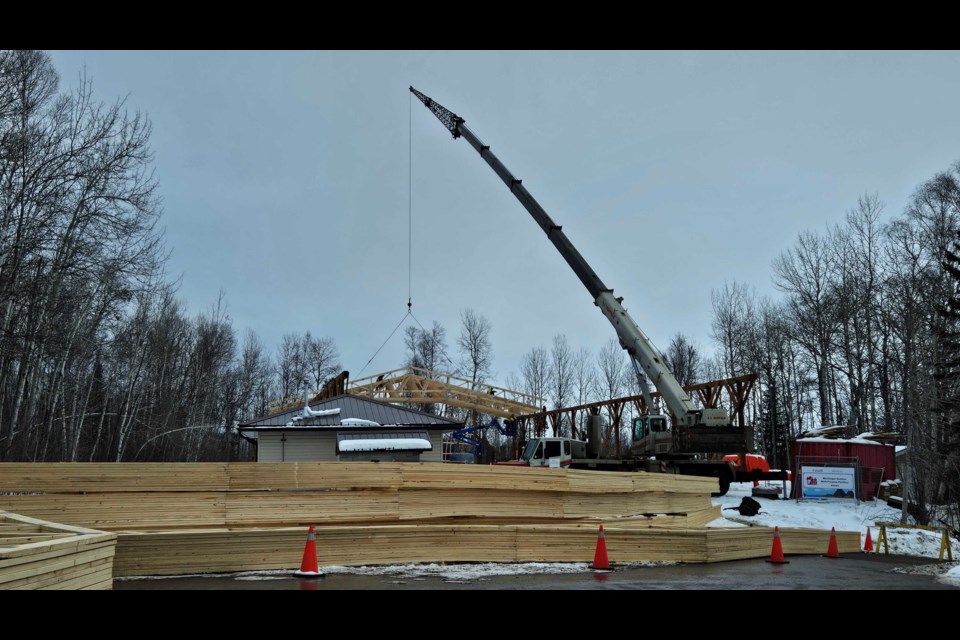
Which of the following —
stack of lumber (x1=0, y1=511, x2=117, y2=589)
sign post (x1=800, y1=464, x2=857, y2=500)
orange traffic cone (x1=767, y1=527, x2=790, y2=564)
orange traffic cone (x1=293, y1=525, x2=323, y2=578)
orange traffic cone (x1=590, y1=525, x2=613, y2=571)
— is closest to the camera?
stack of lumber (x1=0, y1=511, x2=117, y2=589)

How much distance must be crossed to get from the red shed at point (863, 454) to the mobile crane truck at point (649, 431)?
8.04ft

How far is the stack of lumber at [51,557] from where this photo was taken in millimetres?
6848

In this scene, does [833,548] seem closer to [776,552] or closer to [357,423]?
[776,552]

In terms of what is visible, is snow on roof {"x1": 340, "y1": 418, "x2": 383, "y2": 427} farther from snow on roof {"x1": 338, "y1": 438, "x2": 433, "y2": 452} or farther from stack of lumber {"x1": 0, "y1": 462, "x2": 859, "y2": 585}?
stack of lumber {"x1": 0, "y1": 462, "x2": 859, "y2": 585}

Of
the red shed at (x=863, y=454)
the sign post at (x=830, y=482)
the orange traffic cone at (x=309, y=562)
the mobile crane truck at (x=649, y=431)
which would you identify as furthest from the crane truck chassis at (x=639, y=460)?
the orange traffic cone at (x=309, y=562)

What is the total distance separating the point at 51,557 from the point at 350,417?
59.6 ft

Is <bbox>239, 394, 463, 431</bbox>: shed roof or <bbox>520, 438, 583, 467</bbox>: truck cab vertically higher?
<bbox>239, 394, 463, 431</bbox>: shed roof

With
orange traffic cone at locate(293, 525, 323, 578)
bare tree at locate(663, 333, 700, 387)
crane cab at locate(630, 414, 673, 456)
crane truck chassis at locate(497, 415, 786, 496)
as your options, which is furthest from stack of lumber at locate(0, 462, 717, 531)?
bare tree at locate(663, 333, 700, 387)

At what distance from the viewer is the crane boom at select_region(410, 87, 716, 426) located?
26.5 meters

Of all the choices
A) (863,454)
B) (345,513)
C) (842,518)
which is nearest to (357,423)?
(345,513)

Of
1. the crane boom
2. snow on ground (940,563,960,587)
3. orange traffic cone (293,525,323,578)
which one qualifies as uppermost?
the crane boom

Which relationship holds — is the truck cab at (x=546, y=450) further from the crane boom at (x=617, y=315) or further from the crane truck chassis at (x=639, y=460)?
the crane boom at (x=617, y=315)
